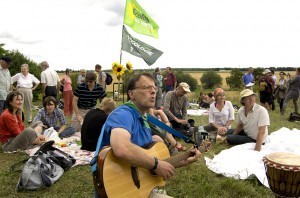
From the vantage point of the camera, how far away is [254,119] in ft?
18.7

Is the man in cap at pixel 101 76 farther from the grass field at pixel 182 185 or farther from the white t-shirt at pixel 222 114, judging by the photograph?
the grass field at pixel 182 185

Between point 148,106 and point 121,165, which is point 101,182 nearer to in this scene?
point 121,165

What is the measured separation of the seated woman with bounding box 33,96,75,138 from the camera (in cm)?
682

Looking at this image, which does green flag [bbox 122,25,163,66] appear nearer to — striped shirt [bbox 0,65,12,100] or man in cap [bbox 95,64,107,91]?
man in cap [bbox 95,64,107,91]

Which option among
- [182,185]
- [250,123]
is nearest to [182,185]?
[182,185]

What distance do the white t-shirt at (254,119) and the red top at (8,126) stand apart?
4.44m

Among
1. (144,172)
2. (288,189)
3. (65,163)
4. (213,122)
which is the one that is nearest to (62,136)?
(65,163)

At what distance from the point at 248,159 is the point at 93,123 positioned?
107 inches

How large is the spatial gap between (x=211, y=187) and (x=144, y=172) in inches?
73.0

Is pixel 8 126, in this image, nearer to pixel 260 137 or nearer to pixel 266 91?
pixel 260 137

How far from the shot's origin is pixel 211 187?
410 centimetres

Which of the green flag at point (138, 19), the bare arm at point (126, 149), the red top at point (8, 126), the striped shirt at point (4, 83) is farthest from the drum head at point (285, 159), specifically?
the green flag at point (138, 19)

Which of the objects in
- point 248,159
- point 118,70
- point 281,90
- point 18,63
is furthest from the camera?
point 18,63

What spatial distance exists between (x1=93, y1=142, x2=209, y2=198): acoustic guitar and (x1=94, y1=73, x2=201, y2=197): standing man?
0.06 m
